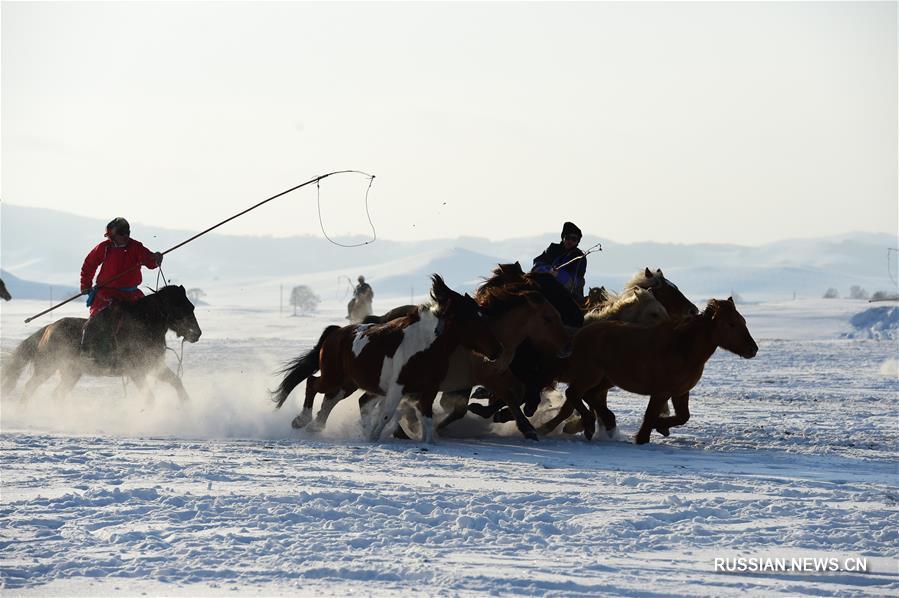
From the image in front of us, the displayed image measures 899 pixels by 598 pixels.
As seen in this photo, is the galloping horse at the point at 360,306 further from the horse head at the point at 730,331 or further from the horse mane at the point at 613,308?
the horse head at the point at 730,331

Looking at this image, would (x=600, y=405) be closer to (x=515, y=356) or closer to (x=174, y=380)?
(x=515, y=356)

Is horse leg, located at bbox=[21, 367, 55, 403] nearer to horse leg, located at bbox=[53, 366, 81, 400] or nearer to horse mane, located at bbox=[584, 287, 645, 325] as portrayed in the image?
horse leg, located at bbox=[53, 366, 81, 400]

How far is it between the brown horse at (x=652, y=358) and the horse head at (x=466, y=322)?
1.09m

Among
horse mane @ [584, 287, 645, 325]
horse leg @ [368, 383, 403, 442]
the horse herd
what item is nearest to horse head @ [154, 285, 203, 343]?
the horse herd

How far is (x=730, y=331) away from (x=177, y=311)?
604 centimetres

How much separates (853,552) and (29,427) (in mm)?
8748

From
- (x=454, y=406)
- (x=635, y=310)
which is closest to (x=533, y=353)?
(x=454, y=406)

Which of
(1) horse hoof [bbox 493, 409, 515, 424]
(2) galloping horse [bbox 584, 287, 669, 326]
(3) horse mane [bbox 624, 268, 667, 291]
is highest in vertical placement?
(3) horse mane [bbox 624, 268, 667, 291]

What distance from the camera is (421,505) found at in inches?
307

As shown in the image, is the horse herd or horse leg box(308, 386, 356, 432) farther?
horse leg box(308, 386, 356, 432)

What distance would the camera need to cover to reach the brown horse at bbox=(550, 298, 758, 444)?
36.2 feet

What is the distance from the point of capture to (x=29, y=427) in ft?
40.6

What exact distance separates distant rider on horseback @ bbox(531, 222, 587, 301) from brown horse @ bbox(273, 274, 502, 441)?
2.31m

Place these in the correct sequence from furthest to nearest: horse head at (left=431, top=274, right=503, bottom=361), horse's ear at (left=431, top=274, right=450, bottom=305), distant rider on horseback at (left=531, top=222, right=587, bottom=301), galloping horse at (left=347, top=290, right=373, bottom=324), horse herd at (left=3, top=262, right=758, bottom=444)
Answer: galloping horse at (left=347, top=290, right=373, bottom=324), distant rider on horseback at (left=531, top=222, right=587, bottom=301), horse's ear at (left=431, top=274, right=450, bottom=305), horse herd at (left=3, top=262, right=758, bottom=444), horse head at (left=431, top=274, right=503, bottom=361)
